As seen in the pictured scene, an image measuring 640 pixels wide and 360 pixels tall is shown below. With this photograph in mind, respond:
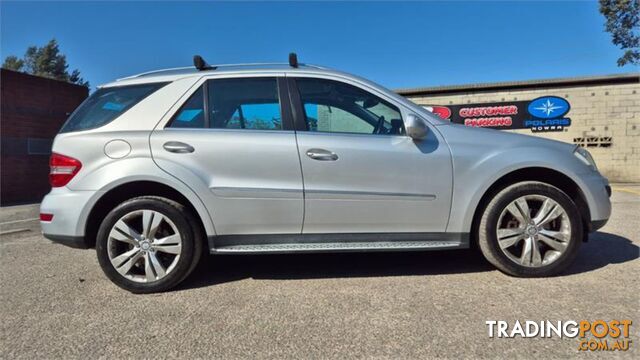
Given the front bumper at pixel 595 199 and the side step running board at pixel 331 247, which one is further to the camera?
the front bumper at pixel 595 199

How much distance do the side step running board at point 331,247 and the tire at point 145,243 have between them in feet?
0.95

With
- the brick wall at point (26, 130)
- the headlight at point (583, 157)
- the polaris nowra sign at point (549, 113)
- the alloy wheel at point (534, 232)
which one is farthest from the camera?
the polaris nowra sign at point (549, 113)

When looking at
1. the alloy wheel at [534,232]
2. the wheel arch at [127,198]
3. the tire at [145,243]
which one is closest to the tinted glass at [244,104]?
the wheel arch at [127,198]

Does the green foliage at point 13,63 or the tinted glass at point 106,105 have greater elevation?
the green foliage at point 13,63

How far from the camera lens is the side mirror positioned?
298 centimetres

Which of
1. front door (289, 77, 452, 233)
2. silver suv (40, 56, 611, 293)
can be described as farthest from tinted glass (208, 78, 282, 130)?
front door (289, 77, 452, 233)

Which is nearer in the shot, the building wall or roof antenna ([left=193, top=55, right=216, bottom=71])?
roof antenna ([left=193, top=55, right=216, bottom=71])

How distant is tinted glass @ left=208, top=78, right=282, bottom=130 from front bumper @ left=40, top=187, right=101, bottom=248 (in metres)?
1.11

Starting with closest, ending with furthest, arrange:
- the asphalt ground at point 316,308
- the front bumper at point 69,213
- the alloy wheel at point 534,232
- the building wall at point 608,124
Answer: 1. the asphalt ground at point 316,308
2. the front bumper at point 69,213
3. the alloy wheel at point 534,232
4. the building wall at point 608,124

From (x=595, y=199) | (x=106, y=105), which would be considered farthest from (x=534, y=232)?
(x=106, y=105)

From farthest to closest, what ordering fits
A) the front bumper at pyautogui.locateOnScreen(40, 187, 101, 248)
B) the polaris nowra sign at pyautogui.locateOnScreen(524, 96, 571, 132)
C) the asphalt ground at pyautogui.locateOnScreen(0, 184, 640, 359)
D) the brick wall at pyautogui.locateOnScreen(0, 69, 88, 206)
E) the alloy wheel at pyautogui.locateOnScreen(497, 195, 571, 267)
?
the polaris nowra sign at pyautogui.locateOnScreen(524, 96, 571, 132) < the brick wall at pyautogui.locateOnScreen(0, 69, 88, 206) < the alloy wheel at pyautogui.locateOnScreen(497, 195, 571, 267) < the front bumper at pyautogui.locateOnScreen(40, 187, 101, 248) < the asphalt ground at pyautogui.locateOnScreen(0, 184, 640, 359)

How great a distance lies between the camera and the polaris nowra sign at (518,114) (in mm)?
14086

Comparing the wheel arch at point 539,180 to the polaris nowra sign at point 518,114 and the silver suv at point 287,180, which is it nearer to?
the silver suv at point 287,180

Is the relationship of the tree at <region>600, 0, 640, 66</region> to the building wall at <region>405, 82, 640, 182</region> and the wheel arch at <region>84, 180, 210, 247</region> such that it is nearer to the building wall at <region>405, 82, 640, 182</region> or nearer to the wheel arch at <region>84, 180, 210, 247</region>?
the building wall at <region>405, 82, 640, 182</region>
